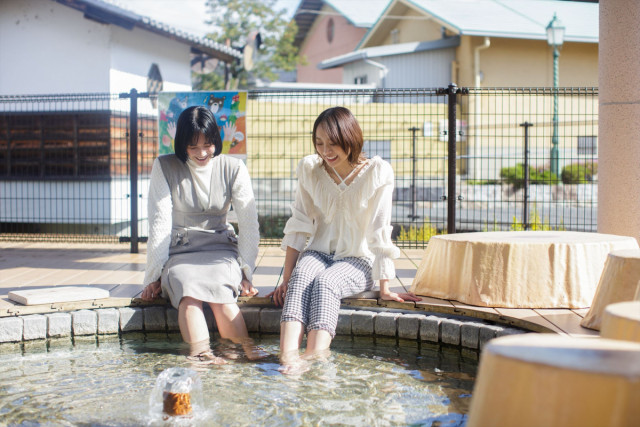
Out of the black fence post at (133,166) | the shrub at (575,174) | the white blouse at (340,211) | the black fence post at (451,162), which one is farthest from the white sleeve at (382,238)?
the shrub at (575,174)

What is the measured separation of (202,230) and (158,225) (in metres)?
0.29

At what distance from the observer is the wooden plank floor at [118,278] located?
3.98 m

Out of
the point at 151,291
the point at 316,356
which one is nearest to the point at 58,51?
the point at 151,291

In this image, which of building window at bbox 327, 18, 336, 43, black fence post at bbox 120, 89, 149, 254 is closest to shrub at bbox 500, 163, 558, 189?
black fence post at bbox 120, 89, 149, 254

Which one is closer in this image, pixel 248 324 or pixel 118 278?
pixel 248 324

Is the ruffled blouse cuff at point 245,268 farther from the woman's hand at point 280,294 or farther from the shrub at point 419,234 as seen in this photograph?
the shrub at point 419,234

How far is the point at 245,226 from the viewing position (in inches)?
174

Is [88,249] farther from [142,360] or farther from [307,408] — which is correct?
[307,408]

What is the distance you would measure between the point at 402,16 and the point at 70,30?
16.1m

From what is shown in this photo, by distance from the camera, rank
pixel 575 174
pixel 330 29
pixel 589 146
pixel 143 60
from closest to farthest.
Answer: pixel 143 60 → pixel 575 174 → pixel 589 146 → pixel 330 29

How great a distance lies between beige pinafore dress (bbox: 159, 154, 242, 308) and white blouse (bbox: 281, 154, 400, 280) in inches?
15.9

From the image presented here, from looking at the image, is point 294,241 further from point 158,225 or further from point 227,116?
point 227,116

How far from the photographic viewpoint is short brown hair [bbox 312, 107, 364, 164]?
13.1ft

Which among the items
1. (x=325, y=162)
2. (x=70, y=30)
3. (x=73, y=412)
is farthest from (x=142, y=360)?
(x=70, y=30)
